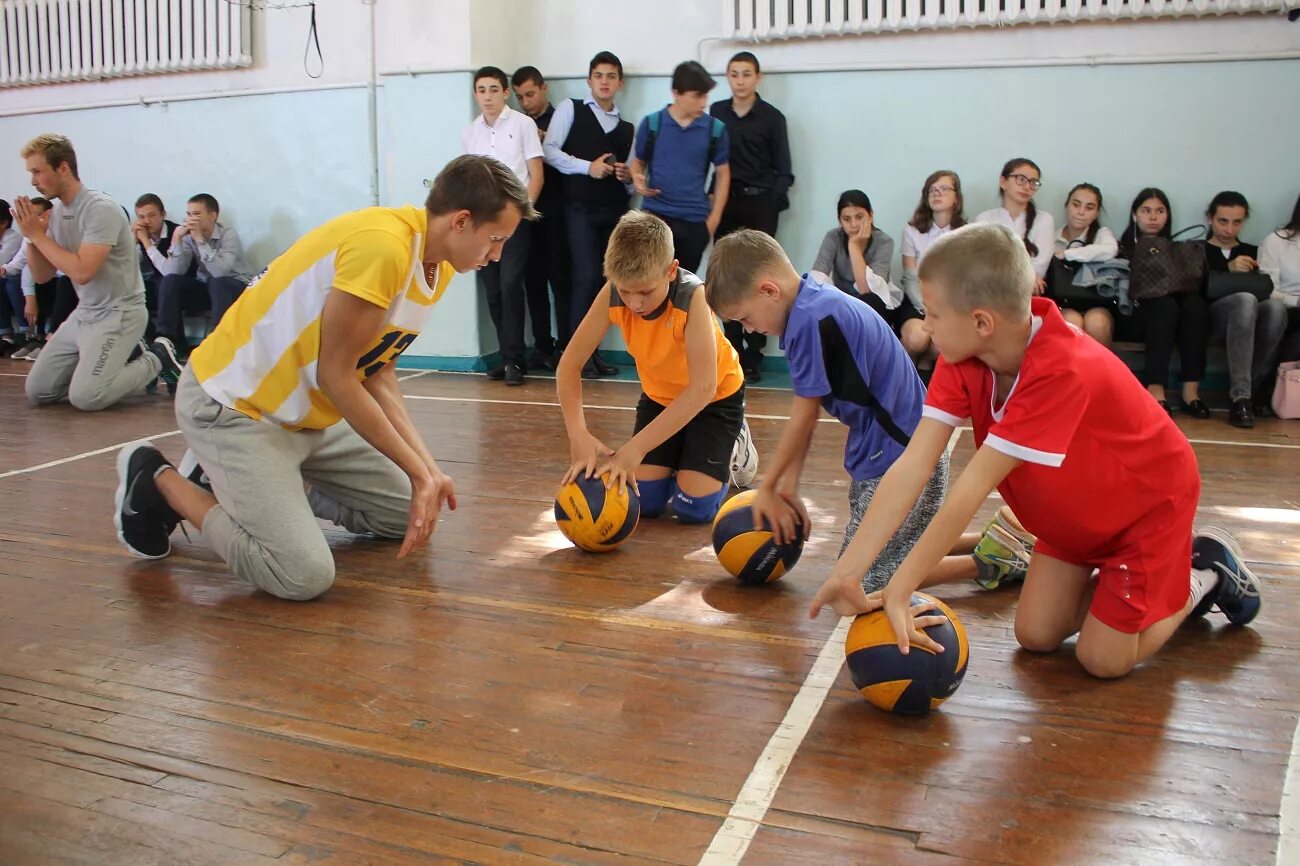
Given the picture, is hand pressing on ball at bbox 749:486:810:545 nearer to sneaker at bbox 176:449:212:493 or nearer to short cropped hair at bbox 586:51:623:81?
sneaker at bbox 176:449:212:493

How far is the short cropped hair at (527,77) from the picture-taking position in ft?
23.5

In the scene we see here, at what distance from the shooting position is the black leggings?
19.3 ft

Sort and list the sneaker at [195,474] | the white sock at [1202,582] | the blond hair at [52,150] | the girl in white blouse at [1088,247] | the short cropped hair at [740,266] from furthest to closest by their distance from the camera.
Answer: the girl in white blouse at [1088,247], the blond hair at [52,150], the sneaker at [195,474], the short cropped hair at [740,266], the white sock at [1202,582]

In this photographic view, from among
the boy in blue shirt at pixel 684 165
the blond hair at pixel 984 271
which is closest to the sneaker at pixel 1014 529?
the blond hair at pixel 984 271

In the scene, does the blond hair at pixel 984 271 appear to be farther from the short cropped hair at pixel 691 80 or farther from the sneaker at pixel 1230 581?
the short cropped hair at pixel 691 80

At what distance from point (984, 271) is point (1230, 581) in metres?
1.17

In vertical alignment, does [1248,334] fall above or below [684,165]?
below

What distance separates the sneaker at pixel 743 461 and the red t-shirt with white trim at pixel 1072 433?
1.68 meters

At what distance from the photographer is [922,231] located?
655 cm

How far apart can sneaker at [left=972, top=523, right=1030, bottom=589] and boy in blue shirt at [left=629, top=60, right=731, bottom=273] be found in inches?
165

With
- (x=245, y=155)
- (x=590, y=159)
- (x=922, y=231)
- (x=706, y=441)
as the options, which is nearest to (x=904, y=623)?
(x=706, y=441)

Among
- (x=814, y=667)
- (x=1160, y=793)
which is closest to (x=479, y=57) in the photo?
(x=814, y=667)

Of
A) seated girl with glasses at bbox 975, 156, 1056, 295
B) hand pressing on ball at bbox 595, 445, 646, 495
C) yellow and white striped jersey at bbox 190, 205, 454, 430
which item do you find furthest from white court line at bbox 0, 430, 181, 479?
seated girl with glasses at bbox 975, 156, 1056, 295

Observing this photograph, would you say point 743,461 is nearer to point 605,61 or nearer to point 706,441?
point 706,441
